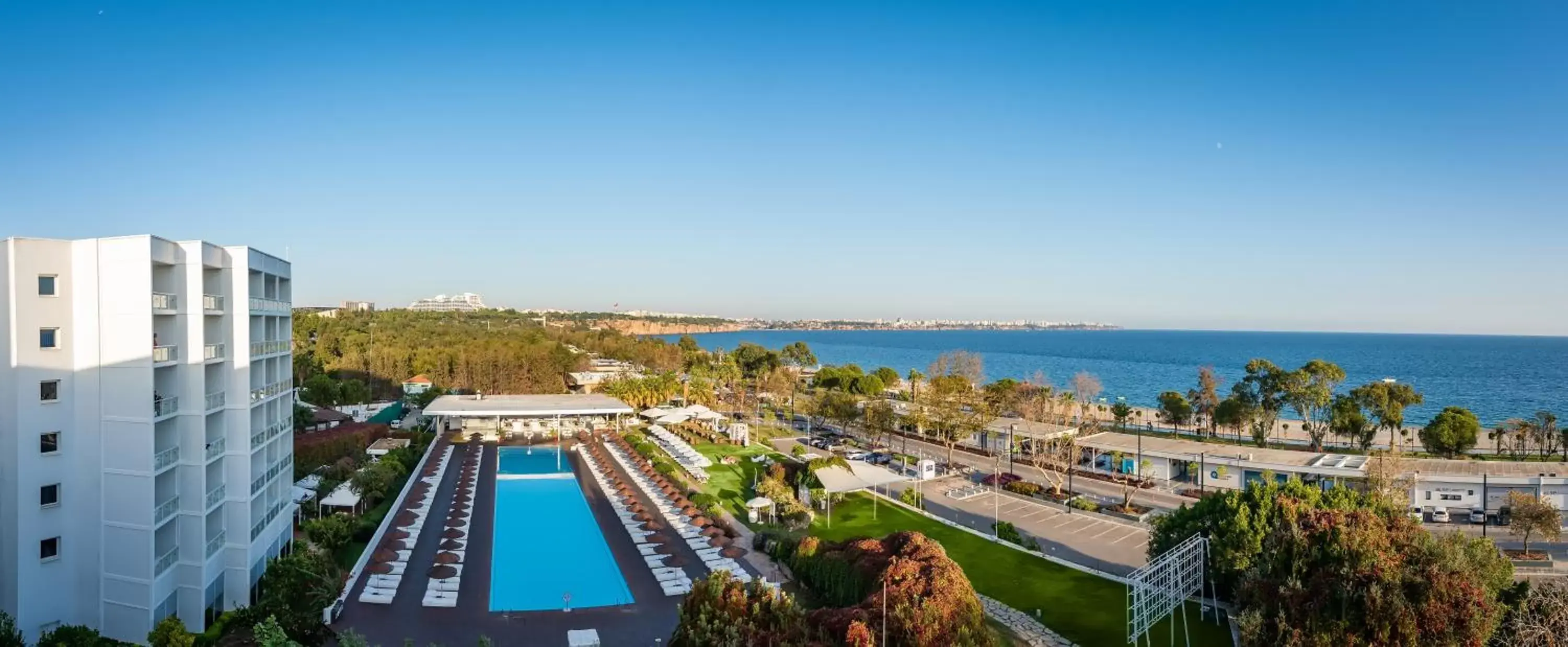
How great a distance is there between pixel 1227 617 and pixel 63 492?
22.2 meters

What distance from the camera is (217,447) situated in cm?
1647

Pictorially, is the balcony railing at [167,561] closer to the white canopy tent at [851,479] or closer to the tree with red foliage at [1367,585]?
the white canopy tent at [851,479]

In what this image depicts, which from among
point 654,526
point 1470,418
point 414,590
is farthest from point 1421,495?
point 414,590

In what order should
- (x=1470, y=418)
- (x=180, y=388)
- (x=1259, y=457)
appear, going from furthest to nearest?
(x=1470, y=418)
(x=1259, y=457)
(x=180, y=388)

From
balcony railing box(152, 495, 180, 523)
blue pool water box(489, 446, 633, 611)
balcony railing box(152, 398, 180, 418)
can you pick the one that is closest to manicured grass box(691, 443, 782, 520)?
blue pool water box(489, 446, 633, 611)

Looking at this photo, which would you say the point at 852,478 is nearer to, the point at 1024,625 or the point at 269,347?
the point at 1024,625

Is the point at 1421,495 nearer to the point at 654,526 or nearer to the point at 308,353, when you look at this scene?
the point at 654,526

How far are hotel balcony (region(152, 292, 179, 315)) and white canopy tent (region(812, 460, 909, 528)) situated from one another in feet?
56.7

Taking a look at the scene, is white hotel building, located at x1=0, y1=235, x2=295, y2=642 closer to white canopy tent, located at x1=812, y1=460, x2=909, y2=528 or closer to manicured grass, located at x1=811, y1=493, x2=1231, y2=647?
manicured grass, located at x1=811, y1=493, x2=1231, y2=647

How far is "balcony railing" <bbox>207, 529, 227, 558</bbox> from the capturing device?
16078mm

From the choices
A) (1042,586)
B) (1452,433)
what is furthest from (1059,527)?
(1452,433)

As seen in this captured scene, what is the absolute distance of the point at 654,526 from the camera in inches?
897

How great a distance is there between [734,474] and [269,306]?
18.0m

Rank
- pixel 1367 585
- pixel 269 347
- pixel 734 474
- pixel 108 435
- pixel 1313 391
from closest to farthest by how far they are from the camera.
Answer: pixel 1367 585
pixel 108 435
pixel 269 347
pixel 734 474
pixel 1313 391
